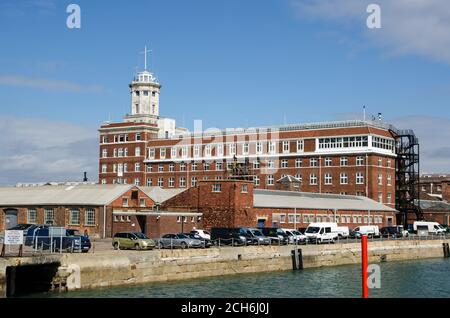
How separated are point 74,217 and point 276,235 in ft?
71.9

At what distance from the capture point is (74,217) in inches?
2736

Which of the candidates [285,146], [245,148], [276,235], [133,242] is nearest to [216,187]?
[276,235]

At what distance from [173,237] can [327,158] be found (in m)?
56.4

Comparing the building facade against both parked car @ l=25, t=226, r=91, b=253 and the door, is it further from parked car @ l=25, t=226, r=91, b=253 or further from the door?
parked car @ l=25, t=226, r=91, b=253

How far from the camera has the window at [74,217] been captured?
6906cm

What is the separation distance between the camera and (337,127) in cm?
10369

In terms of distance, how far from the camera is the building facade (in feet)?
333

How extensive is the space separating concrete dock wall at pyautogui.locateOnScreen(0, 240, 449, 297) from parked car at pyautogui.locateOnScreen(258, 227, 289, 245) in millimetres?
2541

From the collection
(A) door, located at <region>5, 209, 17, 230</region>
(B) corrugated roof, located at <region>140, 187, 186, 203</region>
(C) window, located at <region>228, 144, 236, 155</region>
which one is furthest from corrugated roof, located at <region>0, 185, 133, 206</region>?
(C) window, located at <region>228, 144, 236, 155</region>

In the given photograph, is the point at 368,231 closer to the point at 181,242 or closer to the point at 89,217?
the point at 89,217
